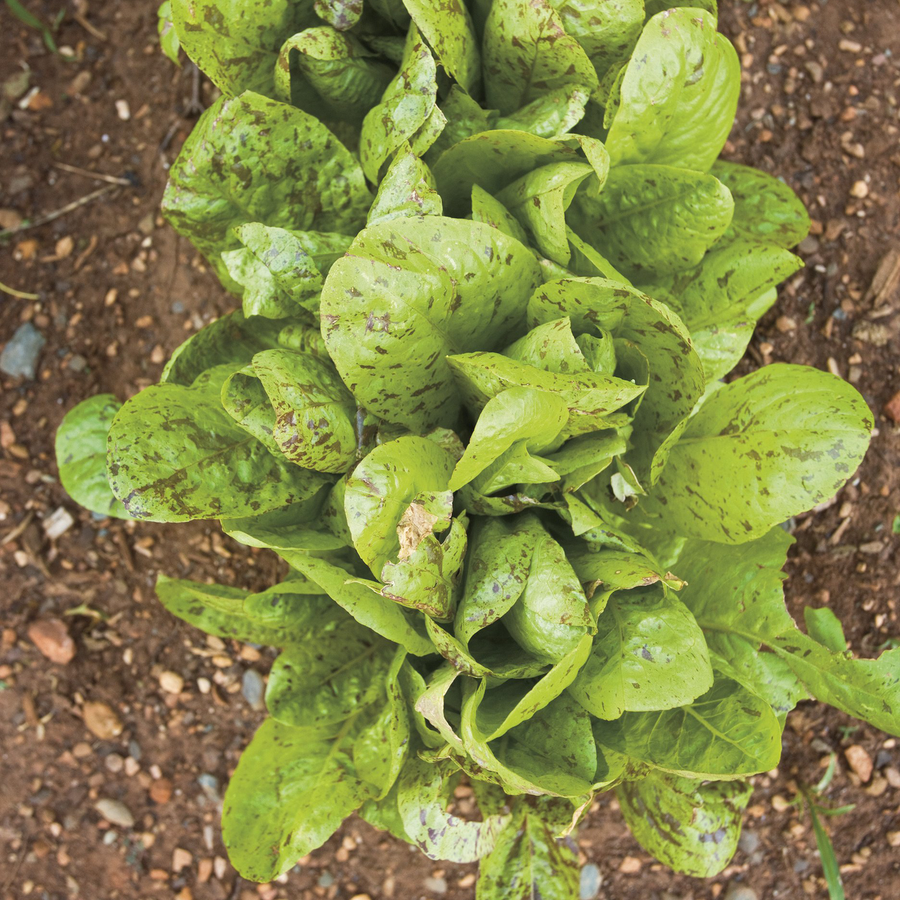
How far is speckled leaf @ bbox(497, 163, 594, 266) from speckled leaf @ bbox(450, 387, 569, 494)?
0.35 m

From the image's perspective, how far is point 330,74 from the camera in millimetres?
1513

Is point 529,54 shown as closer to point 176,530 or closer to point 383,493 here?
point 383,493

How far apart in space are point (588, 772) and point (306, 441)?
0.79 m

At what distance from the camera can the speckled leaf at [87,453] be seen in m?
1.81

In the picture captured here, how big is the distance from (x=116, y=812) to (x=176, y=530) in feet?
2.73

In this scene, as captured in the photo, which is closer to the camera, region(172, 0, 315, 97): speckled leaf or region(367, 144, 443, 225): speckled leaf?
region(367, 144, 443, 225): speckled leaf

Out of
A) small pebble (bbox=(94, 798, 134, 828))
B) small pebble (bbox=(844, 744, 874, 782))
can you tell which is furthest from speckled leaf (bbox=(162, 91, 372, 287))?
small pebble (bbox=(844, 744, 874, 782))

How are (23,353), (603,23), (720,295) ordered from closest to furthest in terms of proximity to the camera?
1. (603,23)
2. (720,295)
3. (23,353)

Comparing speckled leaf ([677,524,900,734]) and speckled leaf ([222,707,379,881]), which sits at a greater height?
speckled leaf ([677,524,900,734])

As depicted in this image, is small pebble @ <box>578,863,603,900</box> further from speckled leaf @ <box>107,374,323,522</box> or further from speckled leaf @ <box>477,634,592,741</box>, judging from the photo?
speckled leaf @ <box>107,374,323,522</box>

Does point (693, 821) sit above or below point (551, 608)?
below

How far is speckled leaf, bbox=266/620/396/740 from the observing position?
5.42 ft

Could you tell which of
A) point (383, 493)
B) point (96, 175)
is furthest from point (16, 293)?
point (383, 493)

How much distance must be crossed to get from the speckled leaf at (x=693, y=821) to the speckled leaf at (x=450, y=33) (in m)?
1.48
